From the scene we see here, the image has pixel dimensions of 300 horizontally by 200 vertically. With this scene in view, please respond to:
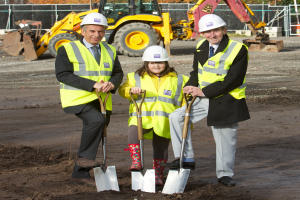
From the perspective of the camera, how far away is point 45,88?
16.2 meters

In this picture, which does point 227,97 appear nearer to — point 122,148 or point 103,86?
point 103,86

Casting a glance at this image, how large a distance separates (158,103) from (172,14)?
36.3 metres

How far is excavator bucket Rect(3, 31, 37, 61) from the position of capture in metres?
24.0

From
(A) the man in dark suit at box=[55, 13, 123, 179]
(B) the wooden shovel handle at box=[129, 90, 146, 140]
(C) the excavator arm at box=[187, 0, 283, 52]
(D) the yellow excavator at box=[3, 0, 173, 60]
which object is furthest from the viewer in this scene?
(C) the excavator arm at box=[187, 0, 283, 52]

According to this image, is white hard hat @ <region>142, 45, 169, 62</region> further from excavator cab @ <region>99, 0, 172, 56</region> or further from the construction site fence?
the construction site fence

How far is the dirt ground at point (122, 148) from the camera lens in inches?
264

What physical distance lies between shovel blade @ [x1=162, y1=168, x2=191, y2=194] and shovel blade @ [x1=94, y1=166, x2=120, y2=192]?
0.51 metres

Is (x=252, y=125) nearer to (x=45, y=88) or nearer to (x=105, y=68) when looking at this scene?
(x=105, y=68)

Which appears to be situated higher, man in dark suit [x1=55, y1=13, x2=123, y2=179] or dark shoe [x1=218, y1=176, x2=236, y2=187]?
man in dark suit [x1=55, y1=13, x2=123, y2=179]

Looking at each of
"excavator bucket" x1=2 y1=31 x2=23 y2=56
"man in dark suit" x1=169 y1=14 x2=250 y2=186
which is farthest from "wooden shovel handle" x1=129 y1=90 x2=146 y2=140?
"excavator bucket" x1=2 y1=31 x2=23 y2=56

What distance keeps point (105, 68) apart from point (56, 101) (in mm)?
7171

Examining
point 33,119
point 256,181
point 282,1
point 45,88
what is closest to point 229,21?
point 282,1

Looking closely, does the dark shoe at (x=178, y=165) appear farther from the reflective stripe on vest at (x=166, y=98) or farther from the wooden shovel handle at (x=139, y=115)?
the reflective stripe on vest at (x=166, y=98)

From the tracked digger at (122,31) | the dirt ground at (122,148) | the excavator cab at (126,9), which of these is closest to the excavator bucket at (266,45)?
the tracked digger at (122,31)
